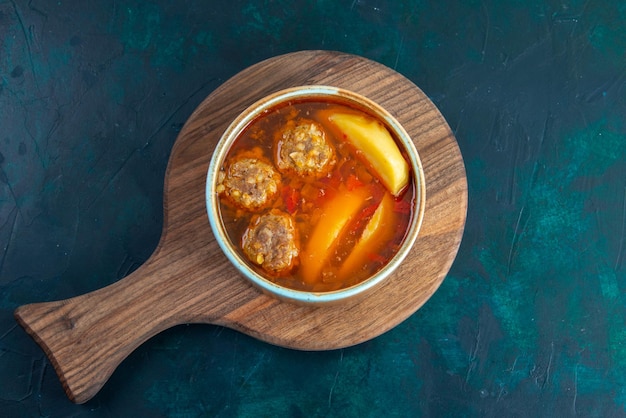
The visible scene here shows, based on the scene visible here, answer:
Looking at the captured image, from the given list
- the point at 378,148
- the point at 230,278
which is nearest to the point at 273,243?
the point at 230,278

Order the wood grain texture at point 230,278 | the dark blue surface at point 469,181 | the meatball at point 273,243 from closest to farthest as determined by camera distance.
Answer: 1. the meatball at point 273,243
2. the wood grain texture at point 230,278
3. the dark blue surface at point 469,181

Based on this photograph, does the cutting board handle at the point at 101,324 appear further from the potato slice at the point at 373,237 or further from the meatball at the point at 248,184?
the potato slice at the point at 373,237

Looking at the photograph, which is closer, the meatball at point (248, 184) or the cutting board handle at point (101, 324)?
the meatball at point (248, 184)

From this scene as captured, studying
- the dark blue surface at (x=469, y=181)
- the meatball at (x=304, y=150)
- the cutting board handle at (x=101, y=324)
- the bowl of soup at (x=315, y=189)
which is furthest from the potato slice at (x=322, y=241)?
the dark blue surface at (x=469, y=181)

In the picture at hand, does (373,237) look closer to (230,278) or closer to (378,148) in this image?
(378,148)

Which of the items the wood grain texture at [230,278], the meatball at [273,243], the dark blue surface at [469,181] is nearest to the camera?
the meatball at [273,243]

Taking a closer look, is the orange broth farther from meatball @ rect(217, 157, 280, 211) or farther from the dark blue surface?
the dark blue surface
